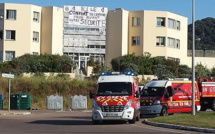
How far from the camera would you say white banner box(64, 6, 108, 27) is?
7106 cm

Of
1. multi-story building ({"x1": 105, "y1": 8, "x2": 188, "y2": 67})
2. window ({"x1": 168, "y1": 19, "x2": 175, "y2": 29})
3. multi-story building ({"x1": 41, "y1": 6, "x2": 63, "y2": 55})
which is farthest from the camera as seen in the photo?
window ({"x1": 168, "y1": 19, "x2": 175, "y2": 29})

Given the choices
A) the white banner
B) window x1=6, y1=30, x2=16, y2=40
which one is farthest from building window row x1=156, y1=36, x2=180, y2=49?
window x1=6, y1=30, x2=16, y2=40

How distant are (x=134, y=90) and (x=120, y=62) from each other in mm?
41136

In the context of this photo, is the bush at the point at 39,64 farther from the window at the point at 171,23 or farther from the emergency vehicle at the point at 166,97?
the emergency vehicle at the point at 166,97

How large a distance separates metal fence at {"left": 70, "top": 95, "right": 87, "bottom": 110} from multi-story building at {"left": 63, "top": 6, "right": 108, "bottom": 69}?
27.6 meters

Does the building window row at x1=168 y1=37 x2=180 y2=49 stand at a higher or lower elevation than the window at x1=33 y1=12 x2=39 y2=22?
lower

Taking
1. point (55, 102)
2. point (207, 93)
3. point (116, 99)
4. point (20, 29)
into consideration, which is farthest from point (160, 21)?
point (116, 99)

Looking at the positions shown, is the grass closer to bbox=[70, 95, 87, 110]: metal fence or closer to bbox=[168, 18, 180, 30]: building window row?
bbox=[70, 95, 87, 110]: metal fence

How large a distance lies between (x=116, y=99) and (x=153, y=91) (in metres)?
6.61

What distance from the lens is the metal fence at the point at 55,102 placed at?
142ft

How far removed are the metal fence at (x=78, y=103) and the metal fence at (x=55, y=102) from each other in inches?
42.7

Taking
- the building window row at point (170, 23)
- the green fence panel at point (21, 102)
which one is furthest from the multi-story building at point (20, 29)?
the green fence panel at point (21, 102)

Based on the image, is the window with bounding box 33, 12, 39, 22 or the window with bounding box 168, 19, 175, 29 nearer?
the window with bounding box 33, 12, 39, 22

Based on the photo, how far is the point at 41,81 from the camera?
5053cm
